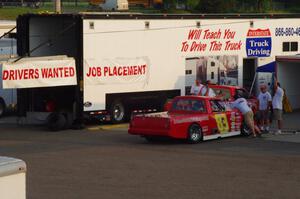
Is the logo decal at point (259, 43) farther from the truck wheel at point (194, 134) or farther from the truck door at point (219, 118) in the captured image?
the truck wheel at point (194, 134)

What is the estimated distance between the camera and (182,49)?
28344mm

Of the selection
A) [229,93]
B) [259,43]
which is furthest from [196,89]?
[259,43]

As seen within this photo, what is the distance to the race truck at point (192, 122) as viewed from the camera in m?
20.8

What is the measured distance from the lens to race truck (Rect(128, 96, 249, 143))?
2081 cm

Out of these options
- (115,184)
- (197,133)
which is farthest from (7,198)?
(197,133)

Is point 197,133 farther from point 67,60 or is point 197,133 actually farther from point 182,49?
point 182,49

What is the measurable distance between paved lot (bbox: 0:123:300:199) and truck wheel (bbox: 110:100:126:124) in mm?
2593

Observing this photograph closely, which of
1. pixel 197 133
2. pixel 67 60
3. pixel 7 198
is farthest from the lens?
pixel 67 60

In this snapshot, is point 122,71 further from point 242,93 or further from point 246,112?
point 246,112

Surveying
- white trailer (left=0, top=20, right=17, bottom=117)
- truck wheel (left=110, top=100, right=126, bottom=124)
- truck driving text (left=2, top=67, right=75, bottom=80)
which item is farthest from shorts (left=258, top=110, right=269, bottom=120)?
white trailer (left=0, top=20, right=17, bottom=117)

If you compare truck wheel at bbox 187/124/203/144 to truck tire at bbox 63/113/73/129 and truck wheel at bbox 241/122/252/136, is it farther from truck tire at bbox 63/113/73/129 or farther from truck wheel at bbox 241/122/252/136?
truck tire at bbox 63/113/73/129

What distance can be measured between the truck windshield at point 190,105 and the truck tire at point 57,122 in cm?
460

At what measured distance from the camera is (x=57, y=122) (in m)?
25.0

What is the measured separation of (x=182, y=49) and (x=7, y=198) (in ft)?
71.8
